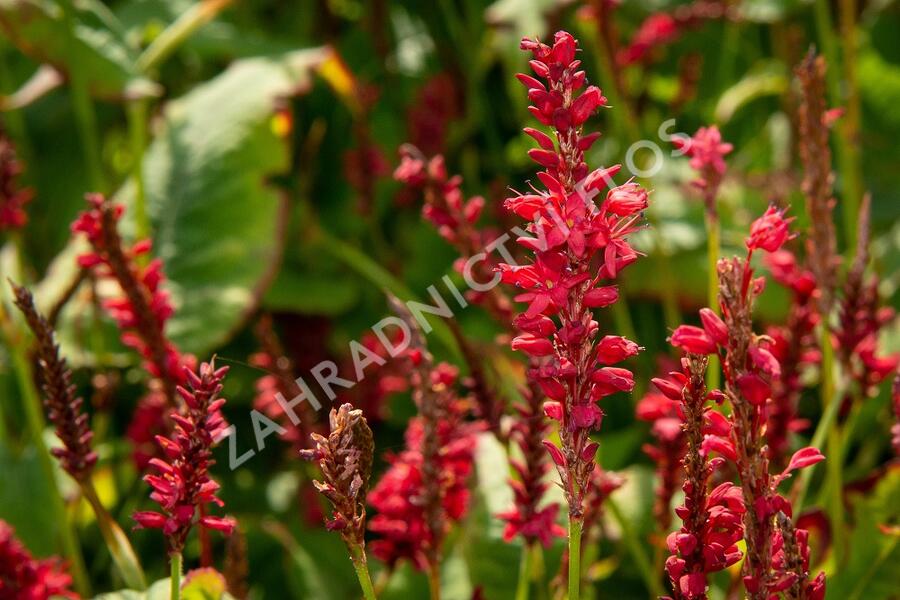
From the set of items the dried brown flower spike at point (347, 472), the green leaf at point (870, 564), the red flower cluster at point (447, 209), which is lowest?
the green leaf at point (870, 564)

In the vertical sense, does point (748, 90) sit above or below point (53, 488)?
above

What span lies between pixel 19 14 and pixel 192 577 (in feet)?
3.53

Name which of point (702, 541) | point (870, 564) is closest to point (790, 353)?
point (870, 564)

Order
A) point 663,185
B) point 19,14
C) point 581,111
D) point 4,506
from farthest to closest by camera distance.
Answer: point 663,185, point 19,14, point 4,506, point 581,111

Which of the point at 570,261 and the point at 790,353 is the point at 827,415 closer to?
the point at 790,353

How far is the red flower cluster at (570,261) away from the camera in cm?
60

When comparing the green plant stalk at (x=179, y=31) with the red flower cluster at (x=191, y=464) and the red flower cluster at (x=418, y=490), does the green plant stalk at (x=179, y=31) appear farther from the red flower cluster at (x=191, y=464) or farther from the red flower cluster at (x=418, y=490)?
the red flower cluster at (x=191, y=464)

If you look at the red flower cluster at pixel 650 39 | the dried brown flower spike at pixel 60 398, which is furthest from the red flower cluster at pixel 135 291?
the red flower cluster at pixel 650 39

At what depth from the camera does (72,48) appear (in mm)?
1536

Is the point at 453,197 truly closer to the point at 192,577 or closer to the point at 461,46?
the point at 192,577

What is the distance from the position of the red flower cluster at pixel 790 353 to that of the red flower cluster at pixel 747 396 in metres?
0.43

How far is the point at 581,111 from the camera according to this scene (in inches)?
24.1

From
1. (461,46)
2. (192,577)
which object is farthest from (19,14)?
(192,577)

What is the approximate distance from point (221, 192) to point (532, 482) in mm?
1131
